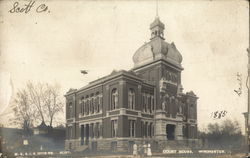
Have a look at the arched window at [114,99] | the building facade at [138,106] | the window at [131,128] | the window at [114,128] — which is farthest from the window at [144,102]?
the window at [114,128]

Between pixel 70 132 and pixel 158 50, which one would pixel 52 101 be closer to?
pixel 70 132

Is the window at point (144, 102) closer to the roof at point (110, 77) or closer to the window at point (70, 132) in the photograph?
the roof at point (110, 77)

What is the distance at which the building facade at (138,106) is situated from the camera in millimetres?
8000

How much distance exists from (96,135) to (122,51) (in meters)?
2.73

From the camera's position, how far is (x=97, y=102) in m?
8.37

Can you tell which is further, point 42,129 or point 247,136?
point 247,136

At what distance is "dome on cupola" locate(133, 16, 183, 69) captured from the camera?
7.98 metres

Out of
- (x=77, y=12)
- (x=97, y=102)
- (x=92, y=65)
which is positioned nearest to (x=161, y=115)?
(x=97, y=102)

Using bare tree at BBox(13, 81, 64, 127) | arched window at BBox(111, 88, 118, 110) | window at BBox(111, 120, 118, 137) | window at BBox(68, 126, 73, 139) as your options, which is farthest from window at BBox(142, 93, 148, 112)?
bare tree at BBox(13, 81, 64, 127)

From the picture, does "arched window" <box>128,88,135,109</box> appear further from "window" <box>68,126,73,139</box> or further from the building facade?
"window" <box>68,126,73,139</box>

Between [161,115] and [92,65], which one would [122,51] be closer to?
[92,65]

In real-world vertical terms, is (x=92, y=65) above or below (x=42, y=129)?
above

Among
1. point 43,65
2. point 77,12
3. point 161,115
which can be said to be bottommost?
point 161,115

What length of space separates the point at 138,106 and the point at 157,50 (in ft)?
6.32
